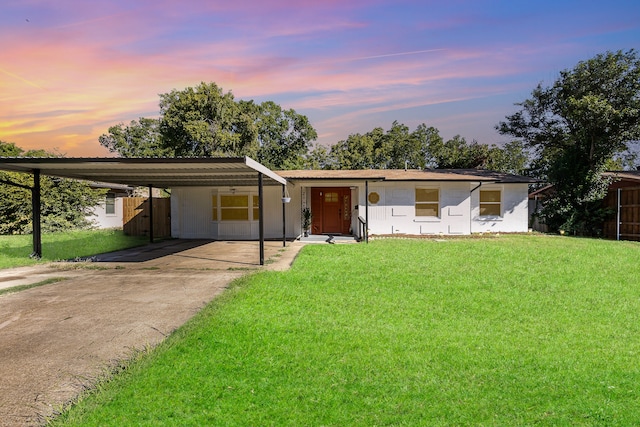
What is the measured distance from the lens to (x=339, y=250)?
39.2 feet

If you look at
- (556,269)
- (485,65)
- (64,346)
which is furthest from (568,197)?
(64,346)

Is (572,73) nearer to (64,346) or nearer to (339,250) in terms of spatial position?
(339,250)

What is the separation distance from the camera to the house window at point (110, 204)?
23109 millimetres

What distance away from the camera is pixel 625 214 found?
→ 1662 cm

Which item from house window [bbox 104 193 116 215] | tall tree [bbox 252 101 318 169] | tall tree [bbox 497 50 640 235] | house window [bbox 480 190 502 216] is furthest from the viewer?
tall tree [bbox 252 101 318 169]

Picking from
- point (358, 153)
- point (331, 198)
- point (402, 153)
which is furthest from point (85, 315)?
point (402, 153)

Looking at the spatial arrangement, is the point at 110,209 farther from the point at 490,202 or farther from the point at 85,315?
the point at 490,202

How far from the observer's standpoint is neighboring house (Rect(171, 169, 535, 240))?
56.3ft

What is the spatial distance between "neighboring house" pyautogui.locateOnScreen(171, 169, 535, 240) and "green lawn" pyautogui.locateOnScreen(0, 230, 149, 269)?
293 cm

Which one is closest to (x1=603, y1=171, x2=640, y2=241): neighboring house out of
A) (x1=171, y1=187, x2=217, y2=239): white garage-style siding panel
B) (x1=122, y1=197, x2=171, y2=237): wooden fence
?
(x1=171, y1=187, x2=217, y2=239): white garage-style siding panel

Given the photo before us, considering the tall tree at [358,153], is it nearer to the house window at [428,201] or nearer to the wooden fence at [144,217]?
the house window at [428,201]

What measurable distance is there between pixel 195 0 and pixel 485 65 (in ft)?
32.7

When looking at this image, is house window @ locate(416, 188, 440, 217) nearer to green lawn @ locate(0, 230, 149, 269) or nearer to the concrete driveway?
the concrete driveway

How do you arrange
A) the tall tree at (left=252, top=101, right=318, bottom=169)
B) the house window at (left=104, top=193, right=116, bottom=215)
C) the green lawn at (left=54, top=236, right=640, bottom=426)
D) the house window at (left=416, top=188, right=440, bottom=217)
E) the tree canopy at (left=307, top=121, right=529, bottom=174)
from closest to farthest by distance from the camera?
1. the green lawn at (left=54, top=236, right=640, bottom=426)
2. the house window at (left=416, top=188, right=440, bottom=217)
3. the house window at (left=104, top=193, right=116, bottom=215)
4. the tall tree at (left=252, top=101, right=318, bottom=169)
5. the tree canopy at (left=307, top=121, right=529, bottom=174)
